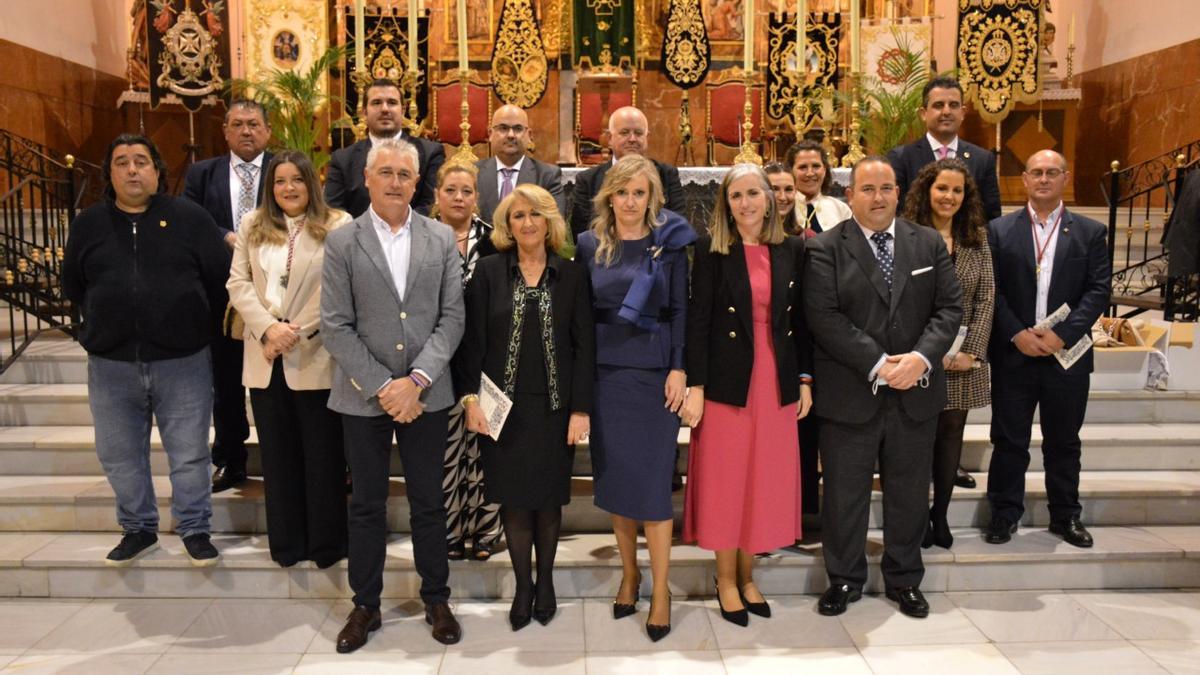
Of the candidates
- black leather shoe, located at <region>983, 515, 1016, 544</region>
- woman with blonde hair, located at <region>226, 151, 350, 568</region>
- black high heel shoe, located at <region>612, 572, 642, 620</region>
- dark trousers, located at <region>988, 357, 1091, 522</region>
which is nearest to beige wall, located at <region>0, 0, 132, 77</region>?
woman with blonde hair, located at <region>226, 151, 350, 568</region>

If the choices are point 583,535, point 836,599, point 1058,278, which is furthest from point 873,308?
point 583,535

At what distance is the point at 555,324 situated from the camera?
346 centimetres

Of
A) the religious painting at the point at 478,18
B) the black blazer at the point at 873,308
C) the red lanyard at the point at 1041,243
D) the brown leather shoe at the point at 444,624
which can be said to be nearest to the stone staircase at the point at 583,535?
the brown leather shoe at the point at 444,624

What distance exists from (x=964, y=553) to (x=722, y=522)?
123 cm

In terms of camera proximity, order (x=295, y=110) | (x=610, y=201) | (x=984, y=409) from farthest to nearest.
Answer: (x=295, y=110)
(x=984, y=409)
(x=610, y=201)

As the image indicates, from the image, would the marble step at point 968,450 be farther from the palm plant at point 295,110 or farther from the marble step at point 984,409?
the palm plant at point 295,110

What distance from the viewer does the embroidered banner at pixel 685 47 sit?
848cm

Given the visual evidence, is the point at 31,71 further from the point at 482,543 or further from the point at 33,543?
the point at 482,543

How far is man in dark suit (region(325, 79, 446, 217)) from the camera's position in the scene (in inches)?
175

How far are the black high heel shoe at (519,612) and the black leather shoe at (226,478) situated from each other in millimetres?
1642

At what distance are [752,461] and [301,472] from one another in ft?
5.91

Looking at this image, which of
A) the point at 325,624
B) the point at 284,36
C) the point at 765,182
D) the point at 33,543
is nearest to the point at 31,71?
the point at 284,36

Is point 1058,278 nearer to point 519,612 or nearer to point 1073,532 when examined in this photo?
point 1073,532

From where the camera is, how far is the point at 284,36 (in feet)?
28.6
